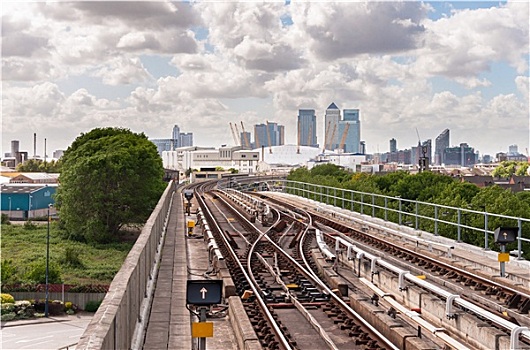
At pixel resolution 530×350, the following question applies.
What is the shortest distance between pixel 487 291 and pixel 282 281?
176 inches

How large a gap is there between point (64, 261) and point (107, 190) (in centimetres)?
760

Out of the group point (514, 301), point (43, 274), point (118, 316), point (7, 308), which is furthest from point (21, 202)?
point (118, 316)

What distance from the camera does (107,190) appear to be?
6469cm

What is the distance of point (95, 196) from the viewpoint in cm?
6291

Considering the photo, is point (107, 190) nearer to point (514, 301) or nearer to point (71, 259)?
point (71, 259)

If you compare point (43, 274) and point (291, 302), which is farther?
point (43, 274)

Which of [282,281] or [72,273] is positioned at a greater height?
[282,281]

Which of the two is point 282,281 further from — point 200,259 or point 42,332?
point 42,332

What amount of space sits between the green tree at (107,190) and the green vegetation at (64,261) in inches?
66.0

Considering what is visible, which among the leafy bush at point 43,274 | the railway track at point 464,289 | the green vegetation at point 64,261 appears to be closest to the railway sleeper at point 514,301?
the railway track at point 464,289

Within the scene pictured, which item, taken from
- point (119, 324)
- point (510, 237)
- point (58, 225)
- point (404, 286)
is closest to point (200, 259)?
point (404, 286)

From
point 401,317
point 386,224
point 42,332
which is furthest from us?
point 42,332

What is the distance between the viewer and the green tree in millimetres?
63281

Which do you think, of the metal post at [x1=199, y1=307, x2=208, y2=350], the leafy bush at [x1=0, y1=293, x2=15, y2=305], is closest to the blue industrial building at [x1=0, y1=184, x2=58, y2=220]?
the leafy bush at [x1=0, y1=293, x2=15, y2=305]
